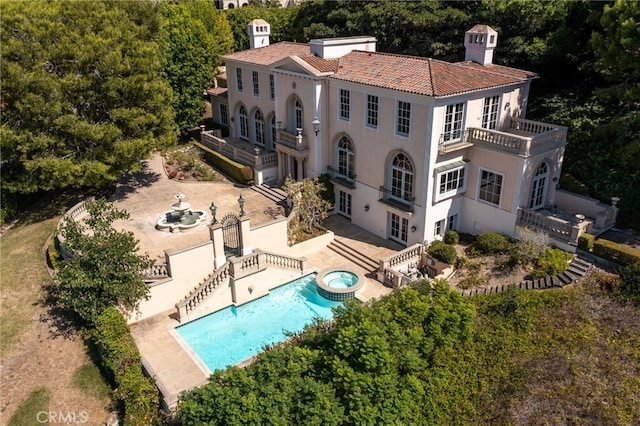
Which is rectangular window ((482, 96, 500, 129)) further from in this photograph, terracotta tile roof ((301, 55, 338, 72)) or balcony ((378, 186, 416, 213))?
terracotta tile roof ((301, 55, 338, 72))

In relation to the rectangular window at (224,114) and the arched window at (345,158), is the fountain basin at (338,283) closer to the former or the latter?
the arched window at (345,158)

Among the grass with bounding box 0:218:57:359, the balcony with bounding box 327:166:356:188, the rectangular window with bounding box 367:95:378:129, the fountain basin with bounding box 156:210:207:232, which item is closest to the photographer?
the grass with bounding box 0:218:57:359

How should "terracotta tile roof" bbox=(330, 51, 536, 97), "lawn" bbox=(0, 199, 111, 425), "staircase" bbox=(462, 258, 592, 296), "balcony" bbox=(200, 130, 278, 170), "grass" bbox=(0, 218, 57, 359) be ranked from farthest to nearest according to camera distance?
1. "balcony" bbox=(200, 130, 278, 170)
2. "terracotta tile roof" bbox=(330, 51, 536, 97)
3. "grass" bbox=(0, 218, 57, 359)
4. "staircase" bbox=(462, 258, 592, 296)
5. "lawn" bbox=(0, 199, 111, 425)

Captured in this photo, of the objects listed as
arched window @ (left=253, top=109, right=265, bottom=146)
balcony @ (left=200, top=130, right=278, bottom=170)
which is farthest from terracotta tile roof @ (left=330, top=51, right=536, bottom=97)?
arched window @ (left=253, top=109, right=265, bottom=146)

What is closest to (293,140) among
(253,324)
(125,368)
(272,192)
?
(272,192)

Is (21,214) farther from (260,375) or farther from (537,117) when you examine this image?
(537,117)

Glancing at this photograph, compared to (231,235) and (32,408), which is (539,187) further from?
(32,408)
